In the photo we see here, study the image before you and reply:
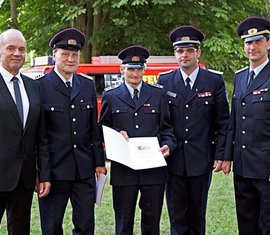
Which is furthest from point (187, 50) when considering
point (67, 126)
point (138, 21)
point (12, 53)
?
point (138, 21)

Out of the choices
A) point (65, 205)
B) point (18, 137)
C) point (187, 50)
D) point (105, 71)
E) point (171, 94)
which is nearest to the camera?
point (18, 137)

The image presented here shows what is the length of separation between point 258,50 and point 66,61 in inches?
61.1

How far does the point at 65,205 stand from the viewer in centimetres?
414

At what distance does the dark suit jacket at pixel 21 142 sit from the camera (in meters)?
3.60

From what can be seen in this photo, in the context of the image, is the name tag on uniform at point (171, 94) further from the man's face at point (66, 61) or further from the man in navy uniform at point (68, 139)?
the man's face at point (66, 61)

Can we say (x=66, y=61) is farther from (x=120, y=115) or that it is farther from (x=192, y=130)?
(x=192, y=130)

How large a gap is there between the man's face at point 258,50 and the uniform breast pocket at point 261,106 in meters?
0.29

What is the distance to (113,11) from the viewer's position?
12.5m

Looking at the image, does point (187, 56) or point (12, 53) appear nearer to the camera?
point (12, 53)

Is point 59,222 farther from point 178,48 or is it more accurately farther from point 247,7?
point 247,7

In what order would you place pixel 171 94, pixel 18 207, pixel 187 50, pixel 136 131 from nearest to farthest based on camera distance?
pixel 18 207, pixel 136 131, pixel 187 50, pixel 171 94

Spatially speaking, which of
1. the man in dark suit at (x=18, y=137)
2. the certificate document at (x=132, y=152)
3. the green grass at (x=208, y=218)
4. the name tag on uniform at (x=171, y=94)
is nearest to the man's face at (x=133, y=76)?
the name tag on uniform at (x=171, y=94)

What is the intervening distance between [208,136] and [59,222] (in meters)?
1.50

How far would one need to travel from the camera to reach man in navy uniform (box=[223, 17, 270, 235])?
404 cm
